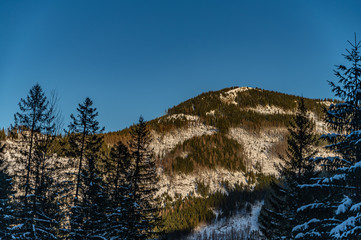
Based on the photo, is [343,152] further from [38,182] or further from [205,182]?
[205,182]

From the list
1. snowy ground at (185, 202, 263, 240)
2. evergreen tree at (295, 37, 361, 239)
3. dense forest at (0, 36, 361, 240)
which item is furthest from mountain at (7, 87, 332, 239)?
evergreen tree at (295, 37, 361, 239)

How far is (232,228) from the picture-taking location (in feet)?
429

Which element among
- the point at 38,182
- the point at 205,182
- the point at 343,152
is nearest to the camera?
the point at 343,152

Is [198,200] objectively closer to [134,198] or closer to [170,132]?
[170,132]

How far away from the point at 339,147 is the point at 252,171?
176 meters

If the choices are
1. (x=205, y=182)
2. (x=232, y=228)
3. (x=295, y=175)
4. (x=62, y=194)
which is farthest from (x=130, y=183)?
(x=205, y=182)

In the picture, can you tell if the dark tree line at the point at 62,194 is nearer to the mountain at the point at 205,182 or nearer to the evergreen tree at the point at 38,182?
the evergreen tree at the point at 38,182

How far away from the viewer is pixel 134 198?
24609mm

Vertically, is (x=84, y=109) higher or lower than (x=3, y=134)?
lower

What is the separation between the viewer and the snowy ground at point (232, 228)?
124706mm

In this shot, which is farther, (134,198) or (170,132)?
(170,132)

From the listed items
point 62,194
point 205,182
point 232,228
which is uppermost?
point 205,182

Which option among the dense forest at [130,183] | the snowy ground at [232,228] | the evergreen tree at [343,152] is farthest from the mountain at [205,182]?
the evergreen tree at [343,152]

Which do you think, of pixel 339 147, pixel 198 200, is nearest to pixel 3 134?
pixel 198 200
